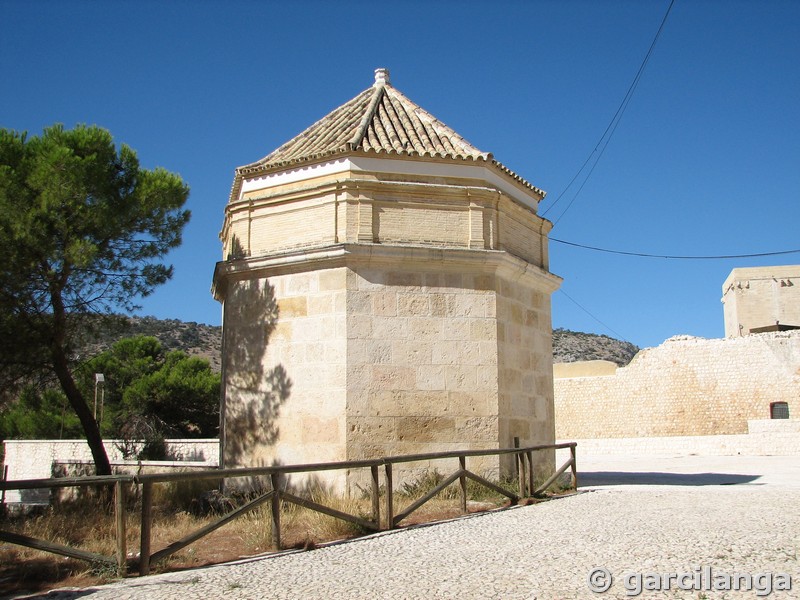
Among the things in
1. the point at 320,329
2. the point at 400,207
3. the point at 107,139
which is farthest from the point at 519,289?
the point at 107,139

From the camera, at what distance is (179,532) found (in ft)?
26.2

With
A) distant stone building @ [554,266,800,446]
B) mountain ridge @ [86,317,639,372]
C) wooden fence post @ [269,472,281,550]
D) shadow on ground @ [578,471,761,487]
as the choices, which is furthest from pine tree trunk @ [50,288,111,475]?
distant stone building @ [554,266,800,446]

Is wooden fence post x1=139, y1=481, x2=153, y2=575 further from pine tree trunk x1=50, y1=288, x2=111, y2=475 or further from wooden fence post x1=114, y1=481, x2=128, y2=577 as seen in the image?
pine tree trunk x1=50, y1=288, x2=111, y2=475

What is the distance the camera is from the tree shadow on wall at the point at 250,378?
37.6 feet

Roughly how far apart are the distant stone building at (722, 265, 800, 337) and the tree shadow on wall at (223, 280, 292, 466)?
1611 inches

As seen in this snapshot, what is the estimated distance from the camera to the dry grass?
627 cm

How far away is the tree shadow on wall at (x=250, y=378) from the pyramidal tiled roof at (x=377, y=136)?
222 centimetres

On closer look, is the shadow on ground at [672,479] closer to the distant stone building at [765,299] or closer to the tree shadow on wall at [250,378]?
the tree shadow on wall at [250,378]

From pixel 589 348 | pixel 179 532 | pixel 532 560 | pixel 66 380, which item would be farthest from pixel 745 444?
pixel 589 348

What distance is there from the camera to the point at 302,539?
7.52 m

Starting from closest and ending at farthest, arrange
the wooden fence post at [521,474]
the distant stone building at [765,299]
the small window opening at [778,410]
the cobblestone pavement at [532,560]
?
the cobblestone pavement at [532,560], the wooden fence post at [521,474], the small window opening at [778,410], the distant stone building at [765,299]

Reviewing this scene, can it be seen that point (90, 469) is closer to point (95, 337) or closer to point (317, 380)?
point (95, 337)

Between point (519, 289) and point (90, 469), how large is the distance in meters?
10.1

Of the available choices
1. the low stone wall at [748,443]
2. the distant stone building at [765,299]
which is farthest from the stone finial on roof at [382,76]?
the distant stone building at [765,299]
